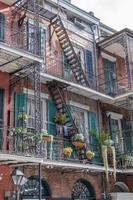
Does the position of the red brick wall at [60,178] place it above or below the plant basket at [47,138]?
below

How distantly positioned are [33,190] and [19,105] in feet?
10.2

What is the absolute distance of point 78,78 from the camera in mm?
17234

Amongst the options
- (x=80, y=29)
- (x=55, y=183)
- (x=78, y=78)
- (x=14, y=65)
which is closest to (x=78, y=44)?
(x=80, y=29)

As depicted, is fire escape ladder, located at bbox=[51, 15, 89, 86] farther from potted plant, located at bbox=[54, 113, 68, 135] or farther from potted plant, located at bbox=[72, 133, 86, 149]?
potted plant, located at bbox=[72, 133, 86, 149]

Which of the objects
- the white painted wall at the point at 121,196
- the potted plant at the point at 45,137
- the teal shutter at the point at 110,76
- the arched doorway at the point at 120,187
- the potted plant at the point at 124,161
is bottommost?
the white painted wall at the point at 121,196

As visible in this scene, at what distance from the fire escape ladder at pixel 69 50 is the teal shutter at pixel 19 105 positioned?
3.50 metres

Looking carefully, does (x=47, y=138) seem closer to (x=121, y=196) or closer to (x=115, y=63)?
(x=121, y=196)

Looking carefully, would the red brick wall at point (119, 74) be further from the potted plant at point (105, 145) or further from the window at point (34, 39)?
the window at point (34, 39)

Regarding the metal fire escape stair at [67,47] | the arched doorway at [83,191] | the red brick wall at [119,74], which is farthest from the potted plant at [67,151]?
the red brick wall at [119,74]

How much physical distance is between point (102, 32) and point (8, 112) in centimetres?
882

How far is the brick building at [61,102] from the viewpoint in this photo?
1315 centimetres

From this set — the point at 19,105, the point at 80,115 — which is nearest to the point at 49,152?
the point at 19,105

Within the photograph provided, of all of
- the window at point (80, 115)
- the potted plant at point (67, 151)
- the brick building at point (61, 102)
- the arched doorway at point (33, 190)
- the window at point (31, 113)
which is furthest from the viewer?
the window at point (80, 115)

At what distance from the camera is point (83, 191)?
51.9ft
